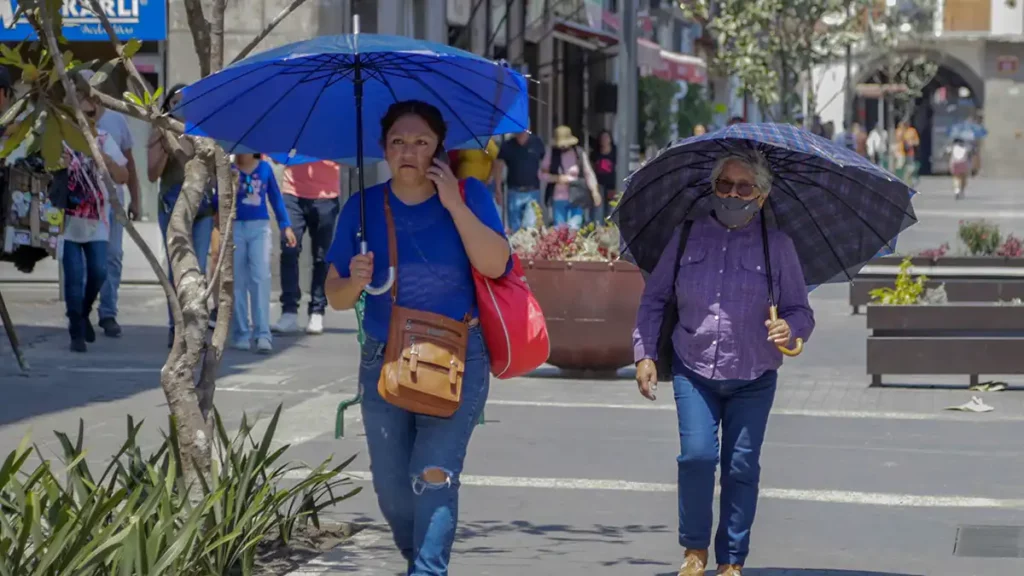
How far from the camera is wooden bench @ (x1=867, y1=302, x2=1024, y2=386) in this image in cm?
1253

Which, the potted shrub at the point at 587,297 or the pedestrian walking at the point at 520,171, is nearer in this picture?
the potted shrub at the point at 587,297

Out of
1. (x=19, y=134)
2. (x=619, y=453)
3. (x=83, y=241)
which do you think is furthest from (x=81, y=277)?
(x=19, y=134)

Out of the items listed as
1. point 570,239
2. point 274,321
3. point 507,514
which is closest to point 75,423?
point 507,514

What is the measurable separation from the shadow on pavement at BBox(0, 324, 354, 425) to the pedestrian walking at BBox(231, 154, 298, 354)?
0.65 ft

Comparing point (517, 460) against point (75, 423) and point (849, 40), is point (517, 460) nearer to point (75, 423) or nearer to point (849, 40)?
point (75, 423)

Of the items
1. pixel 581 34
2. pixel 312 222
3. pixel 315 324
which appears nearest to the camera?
pixel 315 324

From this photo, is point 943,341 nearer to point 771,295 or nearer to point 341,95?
point 771,295

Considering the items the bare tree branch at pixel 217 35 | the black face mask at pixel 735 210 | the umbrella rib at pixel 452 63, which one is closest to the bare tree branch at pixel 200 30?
the bare tree branch at pixel 217 35

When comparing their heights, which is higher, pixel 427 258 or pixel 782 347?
pixel 427 258

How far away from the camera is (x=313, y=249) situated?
15273 mm

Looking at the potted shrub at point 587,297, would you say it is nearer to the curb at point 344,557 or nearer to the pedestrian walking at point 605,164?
the curb at point 344,557

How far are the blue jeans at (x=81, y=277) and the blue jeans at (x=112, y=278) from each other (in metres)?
0.79

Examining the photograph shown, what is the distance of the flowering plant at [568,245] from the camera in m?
12.9

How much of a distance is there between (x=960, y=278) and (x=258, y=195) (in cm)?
601
